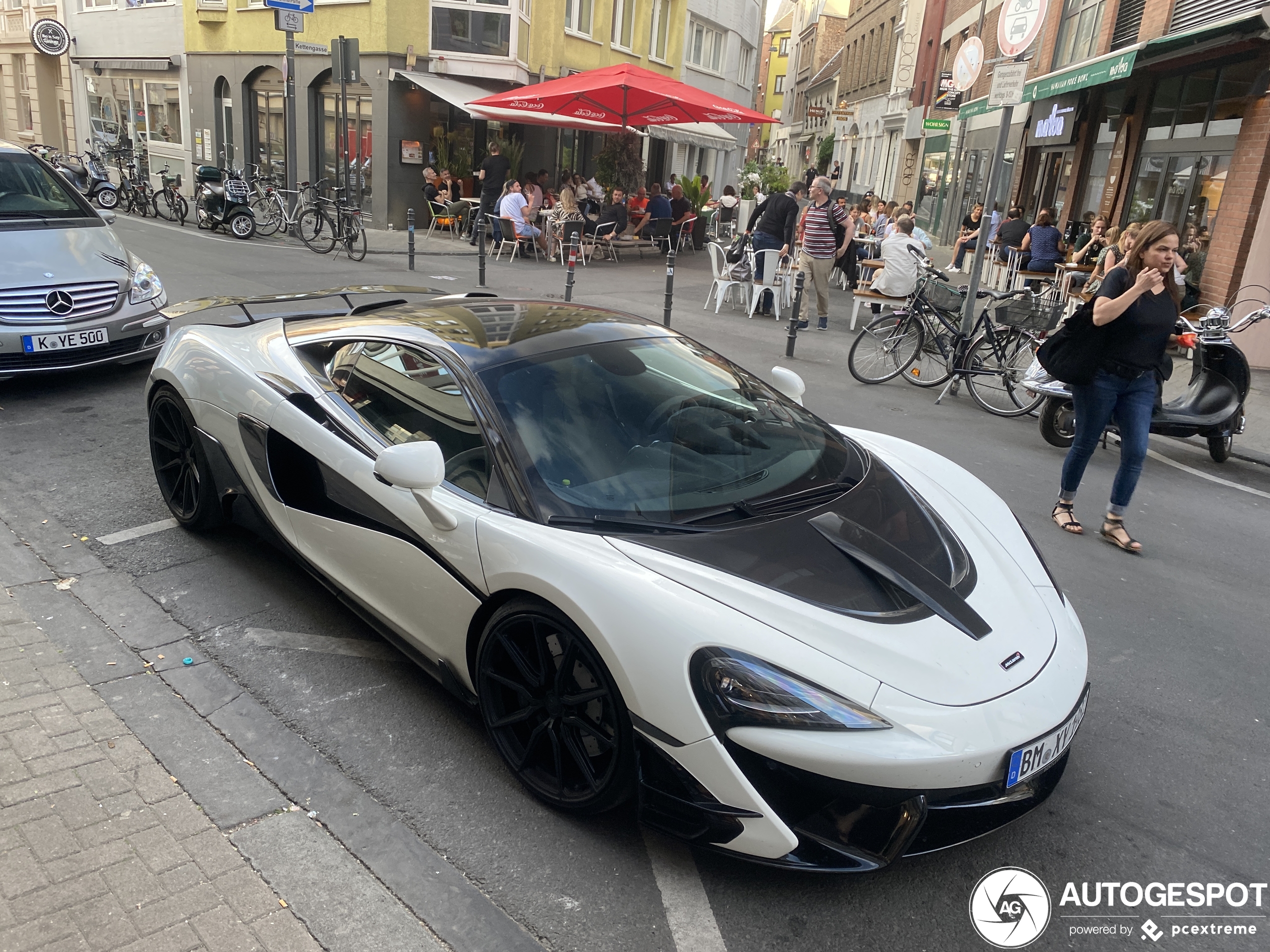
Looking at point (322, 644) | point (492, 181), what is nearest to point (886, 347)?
point (322, 644)

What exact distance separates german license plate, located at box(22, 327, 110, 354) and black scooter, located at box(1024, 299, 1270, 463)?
711 centimetres

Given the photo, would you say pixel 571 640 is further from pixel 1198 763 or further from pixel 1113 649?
pixel 1113 649

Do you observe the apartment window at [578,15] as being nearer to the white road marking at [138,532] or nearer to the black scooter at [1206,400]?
the black scooter at [1206,400]

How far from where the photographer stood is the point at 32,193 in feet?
24.7

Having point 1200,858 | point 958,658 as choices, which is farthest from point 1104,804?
point 958,658

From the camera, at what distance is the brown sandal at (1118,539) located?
5387 mm

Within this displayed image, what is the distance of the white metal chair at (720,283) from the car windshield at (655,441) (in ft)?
33.0

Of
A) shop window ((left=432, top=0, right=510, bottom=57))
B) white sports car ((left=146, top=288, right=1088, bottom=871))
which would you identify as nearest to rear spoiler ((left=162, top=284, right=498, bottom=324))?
white sports car ((left=146, top=288, right=1088, bottom=871))

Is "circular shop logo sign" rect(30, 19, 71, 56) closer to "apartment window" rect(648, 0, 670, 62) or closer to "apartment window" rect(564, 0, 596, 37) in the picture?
"apartment window" rect(564, 0, 596, 37)

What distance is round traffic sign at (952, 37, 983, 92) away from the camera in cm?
1061

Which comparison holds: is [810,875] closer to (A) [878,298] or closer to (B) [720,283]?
(A) [878,298]

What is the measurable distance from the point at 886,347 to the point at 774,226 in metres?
4.10

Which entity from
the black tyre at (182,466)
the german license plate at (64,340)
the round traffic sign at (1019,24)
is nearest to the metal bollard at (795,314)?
the round traffic sign at (1019,24)

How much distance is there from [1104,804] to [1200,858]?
0.99 feet
